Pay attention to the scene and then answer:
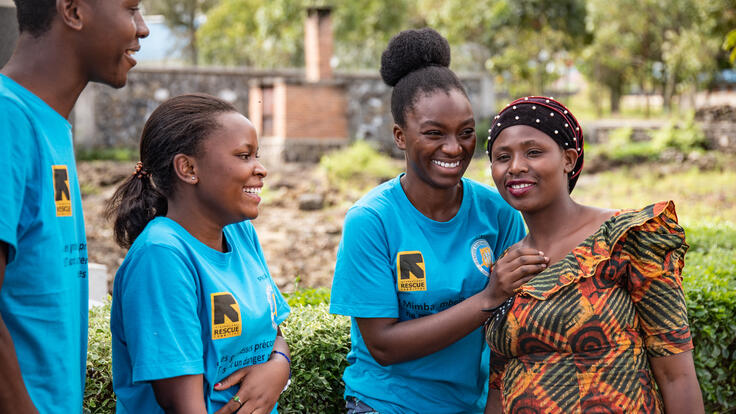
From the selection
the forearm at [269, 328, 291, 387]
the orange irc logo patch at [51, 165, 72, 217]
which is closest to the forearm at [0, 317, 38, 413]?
the orange irc logo patch at [51, 165, 72, 217]

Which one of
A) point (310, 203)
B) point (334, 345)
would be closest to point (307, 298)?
point (334, 345)

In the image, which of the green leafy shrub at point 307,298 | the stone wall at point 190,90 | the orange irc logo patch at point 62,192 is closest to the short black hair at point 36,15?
the orange irc logo patch at point 62,192

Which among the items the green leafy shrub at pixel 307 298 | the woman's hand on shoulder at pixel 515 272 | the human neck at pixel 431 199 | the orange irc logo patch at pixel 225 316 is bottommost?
the green leafy shrub at pixel 307 298

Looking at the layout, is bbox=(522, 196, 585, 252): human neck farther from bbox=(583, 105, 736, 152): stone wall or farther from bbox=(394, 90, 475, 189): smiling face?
bbox=(583, 105, 736, 152): stone wall

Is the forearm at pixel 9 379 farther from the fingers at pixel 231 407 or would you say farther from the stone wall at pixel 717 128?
the stone wall at pixel 717 128

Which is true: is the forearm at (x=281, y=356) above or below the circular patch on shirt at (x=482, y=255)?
below

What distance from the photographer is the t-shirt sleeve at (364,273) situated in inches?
102

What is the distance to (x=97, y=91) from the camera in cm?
1941

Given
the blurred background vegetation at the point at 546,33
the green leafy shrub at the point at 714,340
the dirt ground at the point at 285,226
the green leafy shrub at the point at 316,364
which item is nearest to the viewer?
the green leafy shrub at the point at 316,364

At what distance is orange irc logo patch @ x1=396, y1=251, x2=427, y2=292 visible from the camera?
264 cm

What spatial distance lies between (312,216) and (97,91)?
36.1ft

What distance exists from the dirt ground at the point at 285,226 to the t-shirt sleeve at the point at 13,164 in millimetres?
4745

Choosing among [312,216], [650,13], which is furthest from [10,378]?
[650,13]

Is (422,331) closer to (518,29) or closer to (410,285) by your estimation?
(410,285)
